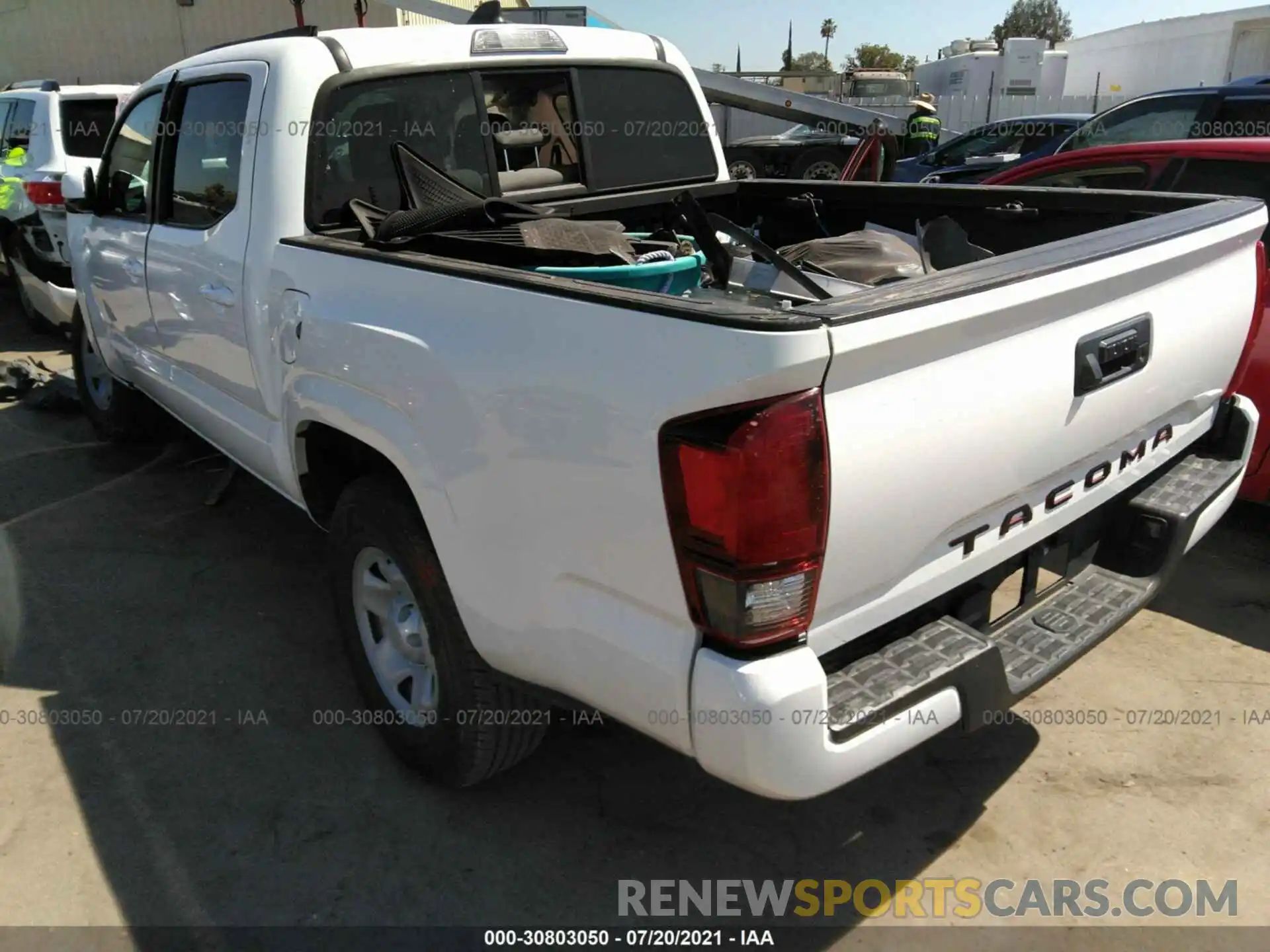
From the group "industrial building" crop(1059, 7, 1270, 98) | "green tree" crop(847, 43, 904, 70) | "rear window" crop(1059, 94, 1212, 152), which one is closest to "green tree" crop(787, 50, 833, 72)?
"green tree" crop(847, 43, 904, 70)

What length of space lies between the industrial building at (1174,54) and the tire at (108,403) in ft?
87.0

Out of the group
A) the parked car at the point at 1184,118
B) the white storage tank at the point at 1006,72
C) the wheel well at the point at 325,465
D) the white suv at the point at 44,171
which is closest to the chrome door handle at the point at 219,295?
the wheel well at the point at 325,465

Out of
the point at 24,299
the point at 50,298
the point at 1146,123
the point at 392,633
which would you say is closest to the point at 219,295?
the point at 392,633

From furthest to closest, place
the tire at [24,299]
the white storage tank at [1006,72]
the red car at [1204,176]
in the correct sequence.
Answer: the white storage tank at [1006,72] < the tire at [24,299] < the red car at [1204,176]

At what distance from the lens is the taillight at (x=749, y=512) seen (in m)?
1.67

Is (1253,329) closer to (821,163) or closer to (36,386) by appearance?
(36,386)

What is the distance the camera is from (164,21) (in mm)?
21141

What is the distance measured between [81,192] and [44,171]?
3.22 meters

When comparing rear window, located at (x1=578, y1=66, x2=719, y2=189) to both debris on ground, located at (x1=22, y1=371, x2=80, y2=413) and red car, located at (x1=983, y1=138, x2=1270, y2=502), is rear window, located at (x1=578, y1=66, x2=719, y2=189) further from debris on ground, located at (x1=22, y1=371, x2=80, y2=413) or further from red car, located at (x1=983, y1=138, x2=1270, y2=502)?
debris on ground, located at (x1=22, y1=371, x2=80, y2=413)

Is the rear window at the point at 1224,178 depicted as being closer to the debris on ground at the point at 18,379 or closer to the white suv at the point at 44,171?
the white suv at the point at 44,171

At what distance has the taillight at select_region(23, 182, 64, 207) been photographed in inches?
276

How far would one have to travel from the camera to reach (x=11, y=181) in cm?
782

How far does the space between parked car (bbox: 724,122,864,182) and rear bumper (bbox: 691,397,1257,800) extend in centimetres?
1262

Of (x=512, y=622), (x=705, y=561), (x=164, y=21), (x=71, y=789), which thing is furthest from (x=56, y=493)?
(x=164, y=21)
